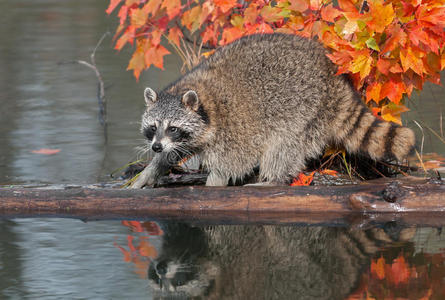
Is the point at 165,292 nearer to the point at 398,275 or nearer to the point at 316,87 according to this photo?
the point at 398,275

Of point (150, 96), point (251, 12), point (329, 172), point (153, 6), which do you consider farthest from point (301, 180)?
point (153, 6)

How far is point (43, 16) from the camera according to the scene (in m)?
15.6

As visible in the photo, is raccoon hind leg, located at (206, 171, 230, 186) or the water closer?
the water

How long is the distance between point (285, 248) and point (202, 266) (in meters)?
0.55

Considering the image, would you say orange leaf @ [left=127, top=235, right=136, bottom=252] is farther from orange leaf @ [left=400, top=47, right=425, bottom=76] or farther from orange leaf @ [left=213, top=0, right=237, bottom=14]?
orange leaf @ [left=400, top=47, right=425, bottom=76]

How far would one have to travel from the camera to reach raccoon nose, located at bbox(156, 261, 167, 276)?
4.46 metres

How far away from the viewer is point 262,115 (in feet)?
18.9

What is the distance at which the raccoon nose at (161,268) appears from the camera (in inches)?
176

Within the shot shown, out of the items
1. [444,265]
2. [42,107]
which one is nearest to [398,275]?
[444,265]

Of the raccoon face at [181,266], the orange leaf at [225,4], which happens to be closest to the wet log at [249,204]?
the raccoon face at [181,266]

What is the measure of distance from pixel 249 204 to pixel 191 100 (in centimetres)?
86

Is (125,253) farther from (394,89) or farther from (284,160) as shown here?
(394,89)

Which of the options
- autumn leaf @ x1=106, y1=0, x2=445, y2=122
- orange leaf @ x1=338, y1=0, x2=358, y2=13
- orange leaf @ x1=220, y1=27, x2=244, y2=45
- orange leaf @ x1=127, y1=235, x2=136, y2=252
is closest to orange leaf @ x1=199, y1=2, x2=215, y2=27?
autumn leaf @ x1=106, y1=0, x2=445, y2=122

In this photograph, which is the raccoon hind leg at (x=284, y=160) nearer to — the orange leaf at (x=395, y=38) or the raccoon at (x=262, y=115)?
the raccoon at (x=262, y=115)
